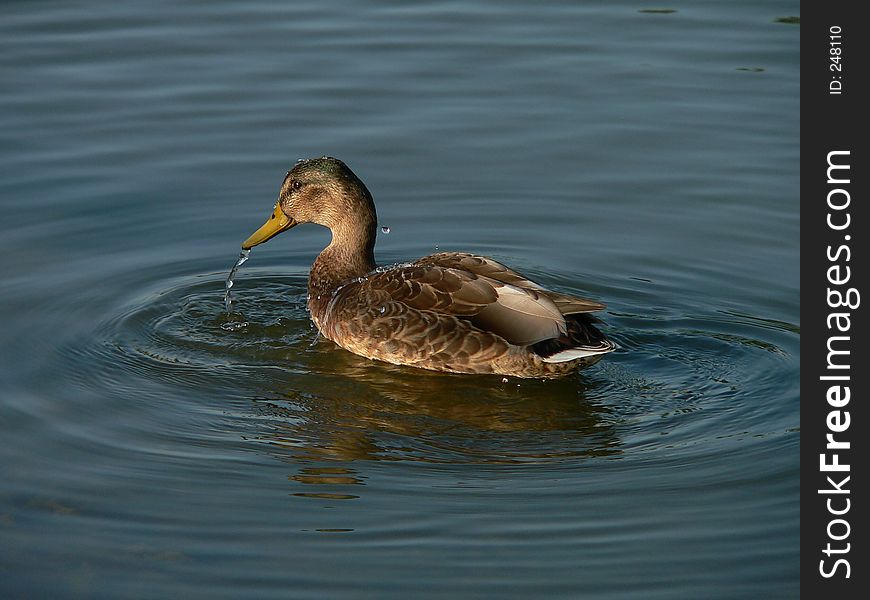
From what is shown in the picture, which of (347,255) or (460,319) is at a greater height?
(347,255)

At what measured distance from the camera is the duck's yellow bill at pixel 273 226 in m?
9.14

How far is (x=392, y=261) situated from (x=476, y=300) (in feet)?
5.21

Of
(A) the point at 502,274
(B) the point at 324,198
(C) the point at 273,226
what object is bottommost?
(A) the point at 502,274

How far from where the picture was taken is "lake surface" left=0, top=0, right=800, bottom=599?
600 cm

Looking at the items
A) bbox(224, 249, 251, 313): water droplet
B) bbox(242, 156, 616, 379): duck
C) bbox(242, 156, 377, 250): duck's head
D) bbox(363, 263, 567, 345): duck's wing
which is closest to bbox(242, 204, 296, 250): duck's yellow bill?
bbox(242, 156, 377, 250): duck's head

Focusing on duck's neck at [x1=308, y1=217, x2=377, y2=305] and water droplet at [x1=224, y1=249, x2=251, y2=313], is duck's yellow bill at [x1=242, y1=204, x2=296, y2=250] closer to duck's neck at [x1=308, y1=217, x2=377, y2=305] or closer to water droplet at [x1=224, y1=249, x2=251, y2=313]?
water droplet at [x1=224, y1=249, x2=251, y2=313]

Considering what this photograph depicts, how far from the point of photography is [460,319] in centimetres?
809

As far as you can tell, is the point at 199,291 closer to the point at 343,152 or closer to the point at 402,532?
the point at 343,152

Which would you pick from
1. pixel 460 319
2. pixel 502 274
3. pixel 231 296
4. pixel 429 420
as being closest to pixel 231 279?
pixel 231 296

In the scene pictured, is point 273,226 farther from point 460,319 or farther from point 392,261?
point 460,319

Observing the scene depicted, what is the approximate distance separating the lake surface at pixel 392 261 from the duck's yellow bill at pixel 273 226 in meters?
0.32

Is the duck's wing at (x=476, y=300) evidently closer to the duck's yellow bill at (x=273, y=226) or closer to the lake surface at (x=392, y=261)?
the lake surface at (x=392, y=261)

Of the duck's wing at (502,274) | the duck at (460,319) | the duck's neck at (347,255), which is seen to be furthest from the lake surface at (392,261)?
the duck's wing at (502,274)

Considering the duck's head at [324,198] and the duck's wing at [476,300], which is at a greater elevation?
the duck's head at [324,198]
